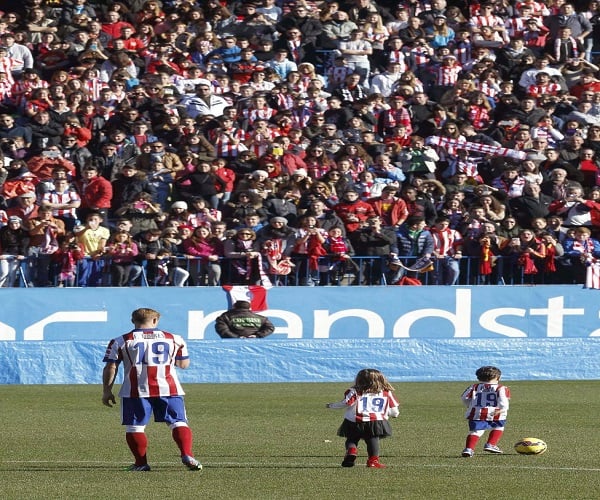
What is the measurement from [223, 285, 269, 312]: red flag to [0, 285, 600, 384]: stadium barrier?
11 cm

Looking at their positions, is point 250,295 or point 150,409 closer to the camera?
point 150,409

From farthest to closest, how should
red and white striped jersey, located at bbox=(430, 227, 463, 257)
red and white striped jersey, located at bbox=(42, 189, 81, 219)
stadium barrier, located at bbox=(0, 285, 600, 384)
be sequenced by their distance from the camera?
red and white striped jersey, located at bbox=(430, 227, 463, 257), red and white striped jersey, located at bbox=(42, 189, 81, 219), stadium barrier, located at bbox=(0, 285, 600, 384)

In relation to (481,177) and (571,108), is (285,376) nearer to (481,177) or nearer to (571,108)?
(481,177)

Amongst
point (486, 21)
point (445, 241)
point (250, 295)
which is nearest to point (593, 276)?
point (445, 241)

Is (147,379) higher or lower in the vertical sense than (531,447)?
higher

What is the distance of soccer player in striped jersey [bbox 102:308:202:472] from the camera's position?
10.6 meters

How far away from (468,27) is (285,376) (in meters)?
10.6

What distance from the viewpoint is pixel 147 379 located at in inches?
419

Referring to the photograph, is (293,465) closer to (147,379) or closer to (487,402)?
(147,379)

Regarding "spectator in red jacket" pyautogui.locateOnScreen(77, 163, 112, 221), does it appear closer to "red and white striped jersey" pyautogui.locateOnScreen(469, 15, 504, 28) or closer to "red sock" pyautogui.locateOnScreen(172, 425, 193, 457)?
"red and white striped jersey" pyautogui.locateOnScreen(469, 15, 504, 28)

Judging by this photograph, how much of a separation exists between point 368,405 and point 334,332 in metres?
11.8

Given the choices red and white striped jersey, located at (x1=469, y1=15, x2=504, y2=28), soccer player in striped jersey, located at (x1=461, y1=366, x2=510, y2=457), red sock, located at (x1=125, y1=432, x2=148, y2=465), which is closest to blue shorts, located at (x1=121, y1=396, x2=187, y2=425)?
red sock, located at (x1=125, y1=432, x2=148, y2=465)

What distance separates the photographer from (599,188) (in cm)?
2447

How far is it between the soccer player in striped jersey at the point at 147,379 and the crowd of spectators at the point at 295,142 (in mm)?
11460
